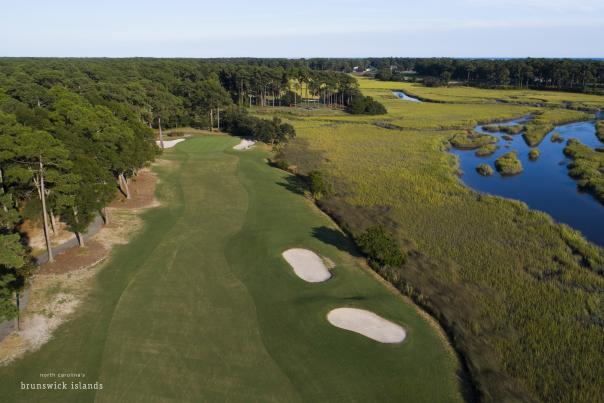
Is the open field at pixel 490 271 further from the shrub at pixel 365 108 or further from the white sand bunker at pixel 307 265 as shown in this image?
the shrub at pixel 365 108

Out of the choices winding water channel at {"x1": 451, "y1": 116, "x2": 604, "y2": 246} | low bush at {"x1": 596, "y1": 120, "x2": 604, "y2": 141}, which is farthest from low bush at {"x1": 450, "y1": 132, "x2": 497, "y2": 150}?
low bush at {"x1": 596, "y1": 120, "x2": 604, "y2": 141}

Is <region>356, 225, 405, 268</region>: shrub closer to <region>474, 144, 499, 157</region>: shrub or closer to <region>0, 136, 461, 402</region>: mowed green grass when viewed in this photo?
<region>0, 136, 461, 402</region>: mowed green grass

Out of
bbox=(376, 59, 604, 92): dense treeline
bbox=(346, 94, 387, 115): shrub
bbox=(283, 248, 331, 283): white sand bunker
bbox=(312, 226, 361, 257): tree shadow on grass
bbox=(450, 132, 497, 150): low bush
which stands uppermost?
bbox=(376, 59, 604, 92): dense treeline

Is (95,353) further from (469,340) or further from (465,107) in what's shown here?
(465,107)

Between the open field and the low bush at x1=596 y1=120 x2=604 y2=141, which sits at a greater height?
the low bush at x1=596 y1=120 x2=604 y2=141

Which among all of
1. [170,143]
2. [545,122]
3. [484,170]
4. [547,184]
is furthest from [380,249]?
[545,122]

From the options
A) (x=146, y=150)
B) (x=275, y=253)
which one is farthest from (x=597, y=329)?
(x=146, y=150)

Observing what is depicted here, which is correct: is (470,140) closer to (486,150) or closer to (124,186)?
(486,150)
